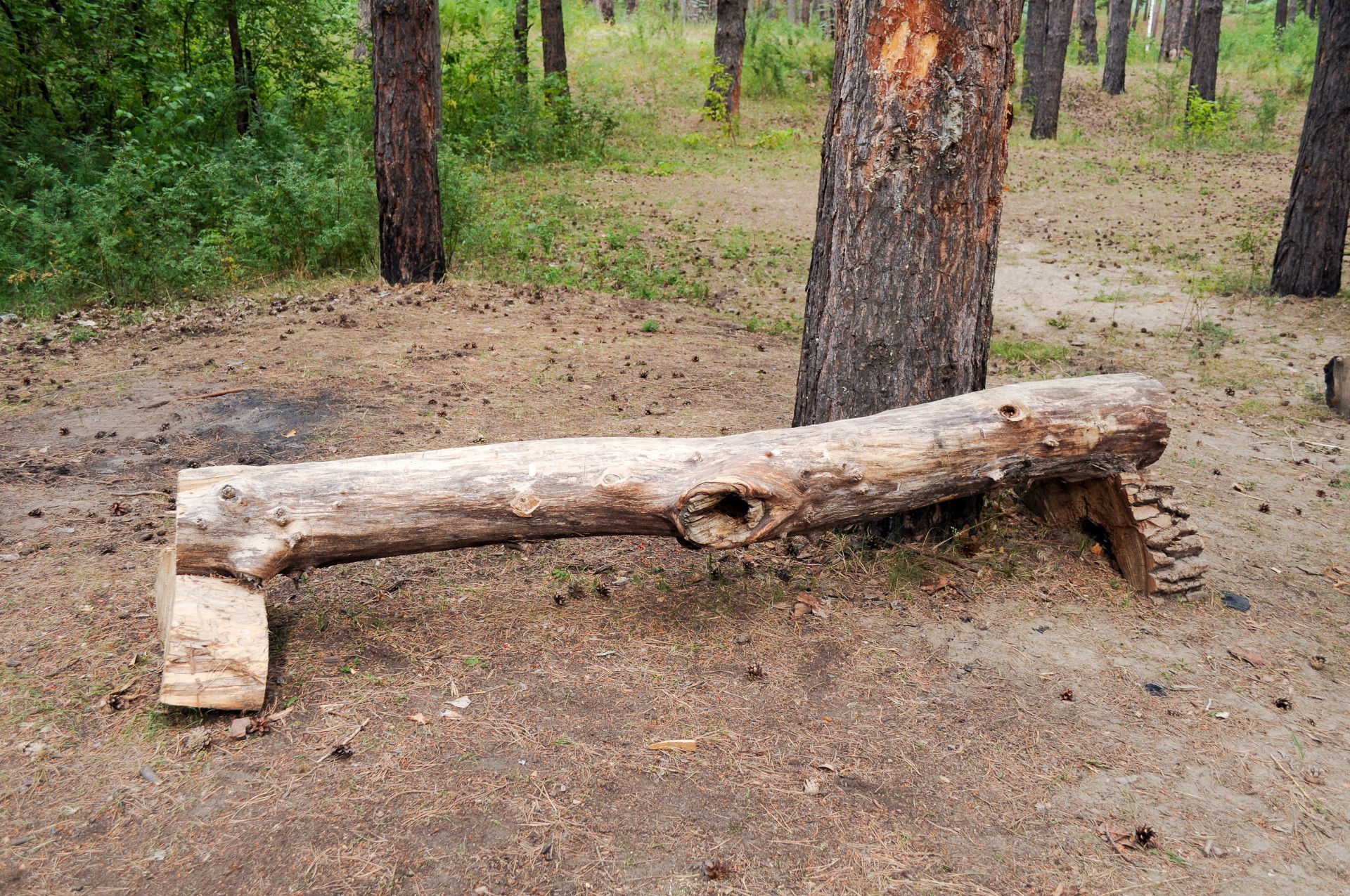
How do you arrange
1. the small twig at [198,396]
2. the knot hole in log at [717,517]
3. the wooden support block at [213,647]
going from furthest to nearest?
the small twig at [198,396] → the knot hole in log at [717,517] → the wooden support block at [213,647]

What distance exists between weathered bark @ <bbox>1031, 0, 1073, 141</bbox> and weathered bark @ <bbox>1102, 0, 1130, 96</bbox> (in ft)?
10.3

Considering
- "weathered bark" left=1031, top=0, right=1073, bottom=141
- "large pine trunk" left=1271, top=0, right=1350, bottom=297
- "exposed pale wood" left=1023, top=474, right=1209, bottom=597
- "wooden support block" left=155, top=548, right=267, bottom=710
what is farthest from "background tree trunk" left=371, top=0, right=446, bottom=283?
"weathered bark" left=1031, top=0, right=1073, bottom=141

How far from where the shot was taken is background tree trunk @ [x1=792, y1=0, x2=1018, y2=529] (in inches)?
157

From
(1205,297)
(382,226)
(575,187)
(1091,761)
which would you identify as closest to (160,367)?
(382,226)

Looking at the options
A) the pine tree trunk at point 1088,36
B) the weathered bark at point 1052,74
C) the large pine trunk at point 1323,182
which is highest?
the pine tree trunk at point 1088,36

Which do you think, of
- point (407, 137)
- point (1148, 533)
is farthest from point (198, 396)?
point (1148, 533)

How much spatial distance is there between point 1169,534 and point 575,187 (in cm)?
1158

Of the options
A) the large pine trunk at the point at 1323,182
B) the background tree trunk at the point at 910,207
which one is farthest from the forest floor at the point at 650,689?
the large pine trunk at the point at 1323,182

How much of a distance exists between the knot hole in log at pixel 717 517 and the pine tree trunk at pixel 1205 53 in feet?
66.7

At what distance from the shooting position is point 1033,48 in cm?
2233

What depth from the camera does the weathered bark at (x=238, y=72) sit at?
11.2 metres

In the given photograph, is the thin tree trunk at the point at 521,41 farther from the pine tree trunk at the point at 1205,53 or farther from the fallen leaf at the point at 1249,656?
the fallen leaf at the point at 1249,656

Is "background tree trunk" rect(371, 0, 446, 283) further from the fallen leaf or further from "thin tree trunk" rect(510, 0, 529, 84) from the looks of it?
"thin tree trunk" rect(510, 0, 529, 84)

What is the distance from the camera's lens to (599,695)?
3.41 meters
